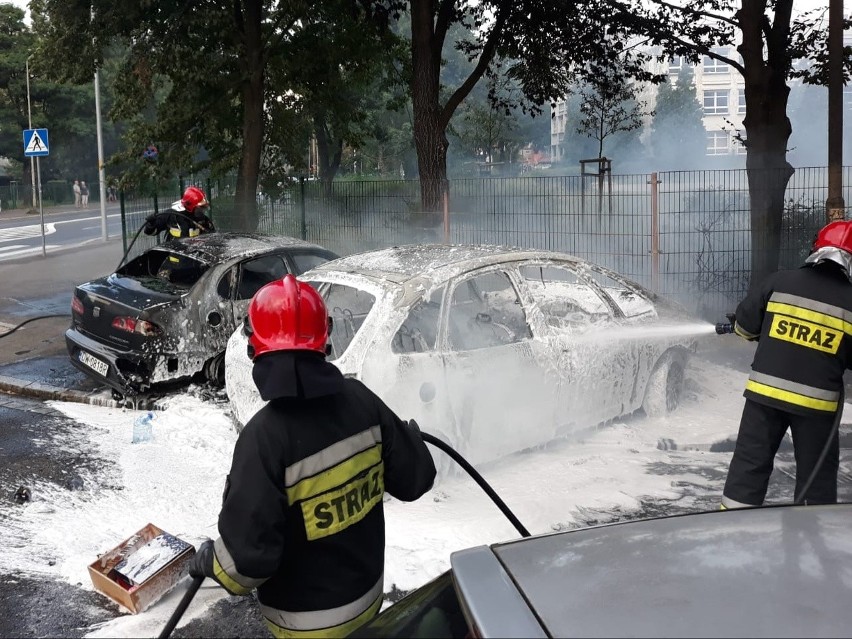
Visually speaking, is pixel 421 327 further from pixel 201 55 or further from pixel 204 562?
pixel 201 55

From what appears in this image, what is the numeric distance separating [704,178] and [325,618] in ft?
31.3

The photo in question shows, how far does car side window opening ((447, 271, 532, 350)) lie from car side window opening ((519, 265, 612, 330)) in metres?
0.21

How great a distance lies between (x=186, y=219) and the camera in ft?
33.3

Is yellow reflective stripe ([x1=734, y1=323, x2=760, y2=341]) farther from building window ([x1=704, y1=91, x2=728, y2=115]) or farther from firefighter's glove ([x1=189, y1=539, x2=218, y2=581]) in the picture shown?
building window ([x1=704, y1=91, x2=728, y2=115])

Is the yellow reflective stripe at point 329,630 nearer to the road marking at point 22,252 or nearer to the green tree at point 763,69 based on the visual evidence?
the green tree at point 763,69

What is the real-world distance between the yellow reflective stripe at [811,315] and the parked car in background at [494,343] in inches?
76.0

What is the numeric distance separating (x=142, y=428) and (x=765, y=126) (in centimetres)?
839

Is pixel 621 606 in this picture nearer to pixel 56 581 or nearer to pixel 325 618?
pixel 325 618

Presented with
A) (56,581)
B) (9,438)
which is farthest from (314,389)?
(9,438)

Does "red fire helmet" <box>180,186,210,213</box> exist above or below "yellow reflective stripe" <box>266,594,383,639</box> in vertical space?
above

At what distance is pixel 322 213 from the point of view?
14648 mm

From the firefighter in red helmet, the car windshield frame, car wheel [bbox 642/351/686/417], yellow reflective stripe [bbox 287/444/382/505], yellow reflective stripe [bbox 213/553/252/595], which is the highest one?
the firefighter in red helmet

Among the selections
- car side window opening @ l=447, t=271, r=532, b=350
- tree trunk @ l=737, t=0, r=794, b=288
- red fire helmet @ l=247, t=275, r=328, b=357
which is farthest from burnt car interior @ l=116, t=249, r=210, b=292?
tree trunk @ l=737, t=0, r=794, b=288

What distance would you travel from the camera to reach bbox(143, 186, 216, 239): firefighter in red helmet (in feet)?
33.2
